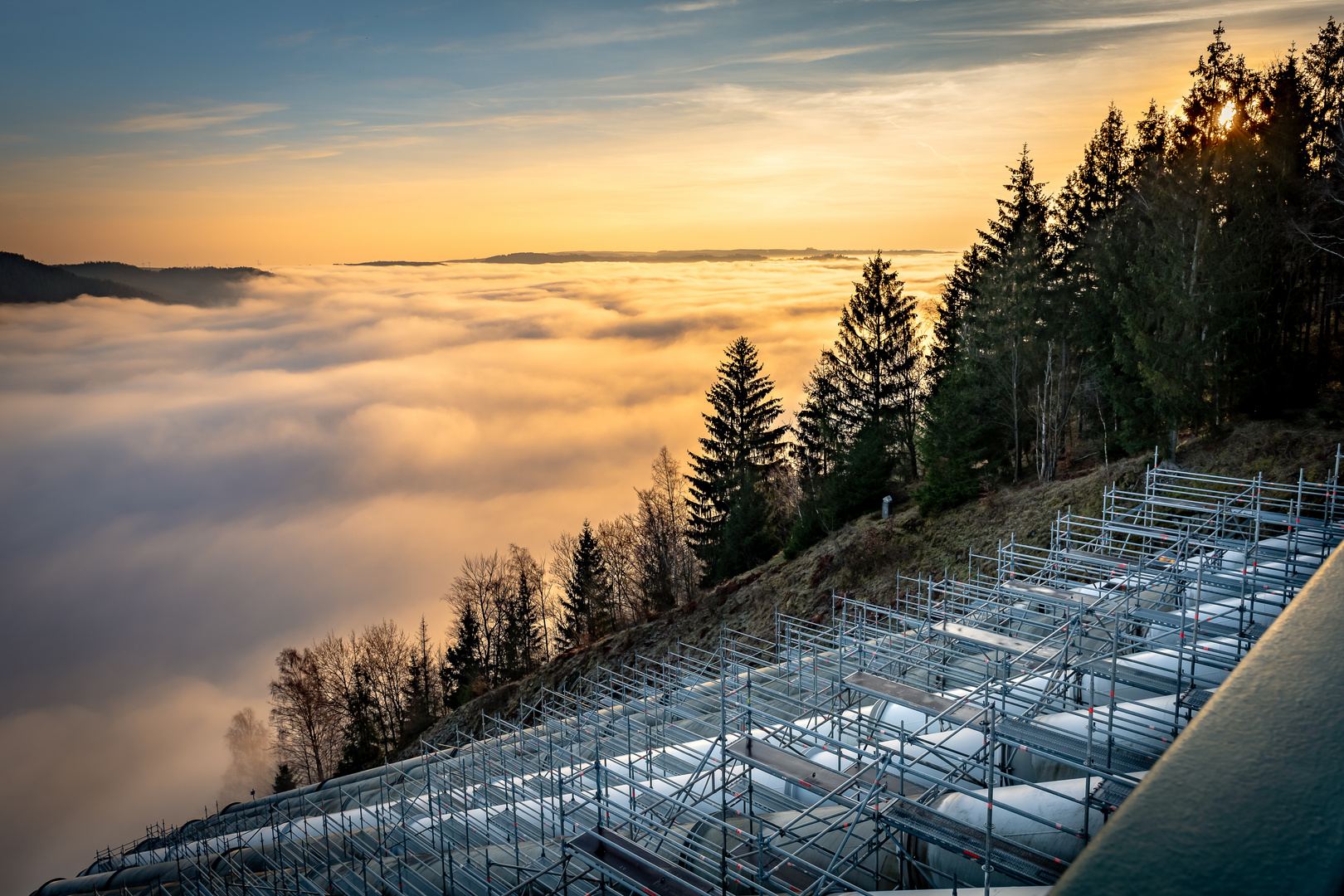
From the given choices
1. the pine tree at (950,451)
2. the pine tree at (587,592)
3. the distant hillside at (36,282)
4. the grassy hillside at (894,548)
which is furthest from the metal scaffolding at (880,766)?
the distant hillside at (36,282)

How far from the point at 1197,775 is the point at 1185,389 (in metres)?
31.4

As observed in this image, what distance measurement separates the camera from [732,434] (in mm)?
49562

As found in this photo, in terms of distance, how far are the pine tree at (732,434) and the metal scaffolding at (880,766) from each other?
22549mm

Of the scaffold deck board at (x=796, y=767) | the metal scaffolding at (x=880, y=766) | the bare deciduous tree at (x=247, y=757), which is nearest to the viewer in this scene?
the metal scaffolding at (x=880, y=766)

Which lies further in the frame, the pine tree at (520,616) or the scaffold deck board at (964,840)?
the pine tree at (520,616)

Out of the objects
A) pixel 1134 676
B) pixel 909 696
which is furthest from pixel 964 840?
pixel 1134 676

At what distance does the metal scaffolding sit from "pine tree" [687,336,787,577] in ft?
74.0

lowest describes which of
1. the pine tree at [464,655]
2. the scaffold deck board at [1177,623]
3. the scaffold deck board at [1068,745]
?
the pine tree at [464,655]

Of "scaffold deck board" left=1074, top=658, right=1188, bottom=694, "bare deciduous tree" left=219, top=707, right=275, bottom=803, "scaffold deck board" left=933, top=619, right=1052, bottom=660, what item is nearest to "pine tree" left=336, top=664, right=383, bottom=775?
"bare deciduous tree" left=219, top=707, right=275, bottom=803

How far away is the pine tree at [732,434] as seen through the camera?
48.6m

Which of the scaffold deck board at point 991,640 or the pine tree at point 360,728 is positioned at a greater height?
the scaffold deck board at point 991,640

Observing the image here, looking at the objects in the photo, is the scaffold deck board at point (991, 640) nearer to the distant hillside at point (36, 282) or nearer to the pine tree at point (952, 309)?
the pine tree at point (952, 309)

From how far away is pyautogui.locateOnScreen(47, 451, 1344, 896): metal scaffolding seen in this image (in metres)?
10.8

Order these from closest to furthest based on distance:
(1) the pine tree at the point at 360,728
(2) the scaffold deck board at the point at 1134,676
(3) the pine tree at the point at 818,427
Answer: (2) the scaffold deck board at the point at 1134,676, (3) the pine tree at the point at 818,427, (1) the pine tree at the point at 360,728
